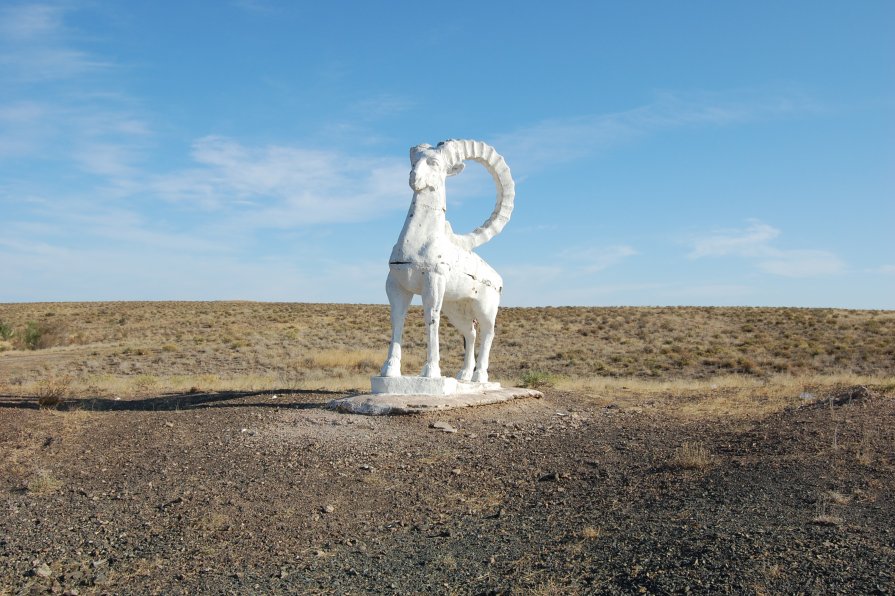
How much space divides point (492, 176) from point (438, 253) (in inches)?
74.9

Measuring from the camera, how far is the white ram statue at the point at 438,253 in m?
11.4

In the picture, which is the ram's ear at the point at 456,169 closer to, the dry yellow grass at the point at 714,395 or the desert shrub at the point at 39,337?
the dry yellow grass at the point at 714,395

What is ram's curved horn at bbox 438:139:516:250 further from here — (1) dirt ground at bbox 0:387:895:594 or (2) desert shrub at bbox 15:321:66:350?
(2) desert shrub at bbox 15:321:66:350

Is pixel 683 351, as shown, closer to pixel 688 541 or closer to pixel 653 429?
pixel 653 429

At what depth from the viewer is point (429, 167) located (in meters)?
11.7

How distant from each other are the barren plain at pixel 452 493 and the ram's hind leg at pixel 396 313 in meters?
1.21

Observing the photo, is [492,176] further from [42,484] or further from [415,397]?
[42,484]

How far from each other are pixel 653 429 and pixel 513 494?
362 cm

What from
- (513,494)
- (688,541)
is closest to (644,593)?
(688,541)

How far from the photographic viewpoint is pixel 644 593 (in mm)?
4641

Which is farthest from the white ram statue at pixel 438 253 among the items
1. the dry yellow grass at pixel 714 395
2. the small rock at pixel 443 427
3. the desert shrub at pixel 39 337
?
the desert shrub at pixel 39 337

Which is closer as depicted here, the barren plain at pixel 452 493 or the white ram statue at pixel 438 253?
the barren plain at pixel 452 493

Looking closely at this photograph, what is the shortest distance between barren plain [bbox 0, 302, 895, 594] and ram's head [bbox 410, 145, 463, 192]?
341cm

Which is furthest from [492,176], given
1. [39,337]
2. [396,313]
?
[39,337]
